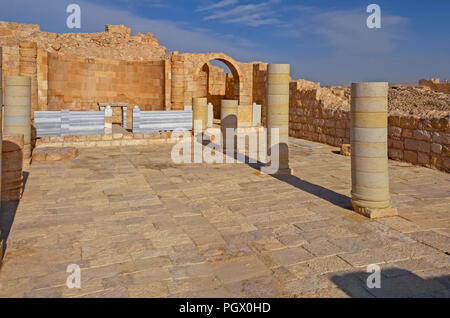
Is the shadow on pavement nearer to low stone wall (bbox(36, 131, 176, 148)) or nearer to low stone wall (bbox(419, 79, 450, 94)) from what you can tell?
low stone wall (bbox(36, 131, 176, 148))

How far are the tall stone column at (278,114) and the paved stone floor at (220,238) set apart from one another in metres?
0.78

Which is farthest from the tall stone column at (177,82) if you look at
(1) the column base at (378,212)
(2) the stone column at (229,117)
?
(1) the column base at (378,212)

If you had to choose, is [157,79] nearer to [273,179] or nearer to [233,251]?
[273,179]

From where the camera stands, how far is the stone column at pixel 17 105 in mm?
9836

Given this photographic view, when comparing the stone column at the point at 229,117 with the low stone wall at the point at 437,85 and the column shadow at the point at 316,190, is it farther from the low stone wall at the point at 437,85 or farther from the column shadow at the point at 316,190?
the low stone wall at the point at 437,85

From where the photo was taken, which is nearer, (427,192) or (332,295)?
(332,295)

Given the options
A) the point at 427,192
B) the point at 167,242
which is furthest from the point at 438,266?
the point at 427,192

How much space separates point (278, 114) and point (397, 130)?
3.73 metres

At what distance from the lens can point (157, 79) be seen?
20.2 m

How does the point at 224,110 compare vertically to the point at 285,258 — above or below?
above

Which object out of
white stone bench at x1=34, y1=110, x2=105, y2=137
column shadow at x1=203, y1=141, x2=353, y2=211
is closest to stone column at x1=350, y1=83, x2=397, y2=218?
column shadow at x1=203, y1=141, x2=353, y2=211

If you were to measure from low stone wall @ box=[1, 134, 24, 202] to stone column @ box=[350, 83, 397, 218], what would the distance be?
223 inches

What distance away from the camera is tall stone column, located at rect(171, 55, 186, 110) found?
64.1 feet

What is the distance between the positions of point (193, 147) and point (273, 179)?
5.24 metres
